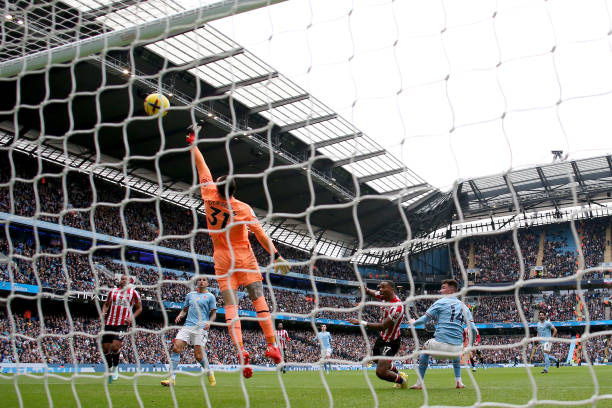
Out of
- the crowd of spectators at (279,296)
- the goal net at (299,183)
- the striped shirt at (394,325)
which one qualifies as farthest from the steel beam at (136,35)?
the crowd of spectators at (279,296)

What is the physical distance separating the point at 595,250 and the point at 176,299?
28.2m

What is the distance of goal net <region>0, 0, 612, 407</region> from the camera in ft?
9.84

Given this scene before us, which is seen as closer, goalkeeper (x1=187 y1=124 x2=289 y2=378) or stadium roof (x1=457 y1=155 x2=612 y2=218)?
goalkeeper (x1=187 y1=124 x2=289 y2=378)

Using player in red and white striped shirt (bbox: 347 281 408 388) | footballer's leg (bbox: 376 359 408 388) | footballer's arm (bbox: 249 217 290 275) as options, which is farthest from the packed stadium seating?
footballer's arm (bbox: 249 217 290 275)

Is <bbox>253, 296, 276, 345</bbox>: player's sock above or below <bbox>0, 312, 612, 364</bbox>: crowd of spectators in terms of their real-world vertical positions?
above

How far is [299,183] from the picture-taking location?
19.5 metres

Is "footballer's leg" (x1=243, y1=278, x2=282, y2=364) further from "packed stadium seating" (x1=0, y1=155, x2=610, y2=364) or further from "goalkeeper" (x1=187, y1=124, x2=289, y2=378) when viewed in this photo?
"packed stadium seating" (x1=0, y1=155, x2=610, y2=364)

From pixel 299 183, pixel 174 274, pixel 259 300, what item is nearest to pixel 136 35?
pixel 259 300

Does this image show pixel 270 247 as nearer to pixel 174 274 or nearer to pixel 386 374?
pixel 386 374

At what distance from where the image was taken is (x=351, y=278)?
4119 centimetres

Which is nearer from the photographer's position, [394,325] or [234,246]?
[234,246]

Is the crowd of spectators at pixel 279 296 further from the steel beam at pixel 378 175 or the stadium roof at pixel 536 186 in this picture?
the stadium roof at pixel 536 186

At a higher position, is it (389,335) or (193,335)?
(389,335)

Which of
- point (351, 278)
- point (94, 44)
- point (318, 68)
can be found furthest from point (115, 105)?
point (351, 278)
